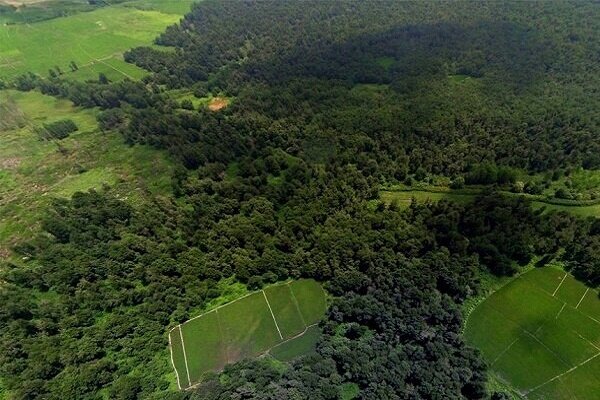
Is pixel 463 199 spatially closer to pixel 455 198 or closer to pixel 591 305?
pixel 455 198

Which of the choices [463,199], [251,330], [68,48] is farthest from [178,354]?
[68,48]

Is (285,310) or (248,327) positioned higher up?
(285,310)

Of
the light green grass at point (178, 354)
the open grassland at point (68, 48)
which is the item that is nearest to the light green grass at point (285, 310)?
the light green grass at point (178, 354)

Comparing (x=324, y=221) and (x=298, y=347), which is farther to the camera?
(x=324, y=221)

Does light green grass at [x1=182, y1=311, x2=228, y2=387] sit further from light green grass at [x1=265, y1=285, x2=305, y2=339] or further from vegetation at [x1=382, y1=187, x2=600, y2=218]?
vegetation at [x1=382, y1=187, x2=600, y2=218]

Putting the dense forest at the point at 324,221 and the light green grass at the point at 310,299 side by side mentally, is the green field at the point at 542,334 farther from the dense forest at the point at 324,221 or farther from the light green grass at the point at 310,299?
the light green grass at the point at 310,299

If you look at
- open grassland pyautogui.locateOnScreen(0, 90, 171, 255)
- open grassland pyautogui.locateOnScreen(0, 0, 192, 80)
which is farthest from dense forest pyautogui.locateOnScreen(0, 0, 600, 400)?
open grassland pyautogui.locateOnScreen(0, 0, 192, 80)

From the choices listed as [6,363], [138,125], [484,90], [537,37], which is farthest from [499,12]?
[6,363]
